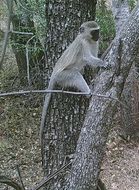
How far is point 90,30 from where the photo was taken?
4664mm

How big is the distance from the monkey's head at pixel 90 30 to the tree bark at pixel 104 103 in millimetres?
1233

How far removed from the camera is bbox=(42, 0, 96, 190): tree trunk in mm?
4316

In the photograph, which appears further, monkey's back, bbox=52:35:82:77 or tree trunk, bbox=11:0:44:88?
tree trunk, bbox=11:0:44:88

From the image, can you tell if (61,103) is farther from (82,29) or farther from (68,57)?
(82,29)

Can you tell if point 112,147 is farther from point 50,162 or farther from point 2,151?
point 50,162

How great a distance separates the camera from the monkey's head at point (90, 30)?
443 cm

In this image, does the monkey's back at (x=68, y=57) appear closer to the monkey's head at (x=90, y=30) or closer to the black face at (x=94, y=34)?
the monkey's head at (x=90, y=30)

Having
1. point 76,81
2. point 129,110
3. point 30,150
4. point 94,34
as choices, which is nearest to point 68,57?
point 76,81

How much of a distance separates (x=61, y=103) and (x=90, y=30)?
832 mm

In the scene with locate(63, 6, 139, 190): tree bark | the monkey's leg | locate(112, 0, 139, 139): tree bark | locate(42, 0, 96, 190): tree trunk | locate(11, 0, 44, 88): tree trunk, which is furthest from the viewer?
locate(112, 0, 139, 139): tree bark

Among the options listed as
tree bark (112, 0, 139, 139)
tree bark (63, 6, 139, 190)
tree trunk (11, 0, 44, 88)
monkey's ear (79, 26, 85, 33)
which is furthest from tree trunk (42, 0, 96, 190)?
tree bark (112, 0, 139, 139)

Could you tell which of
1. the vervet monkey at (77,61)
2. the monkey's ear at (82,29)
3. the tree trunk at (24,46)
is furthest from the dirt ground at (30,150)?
the monkey's ear at (82,29)

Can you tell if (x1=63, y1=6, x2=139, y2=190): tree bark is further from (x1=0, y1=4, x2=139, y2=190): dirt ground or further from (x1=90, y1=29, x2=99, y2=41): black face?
(x1=0, y1=4, x2=139, y2=190): dirt ground

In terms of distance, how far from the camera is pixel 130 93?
948 centimetres
